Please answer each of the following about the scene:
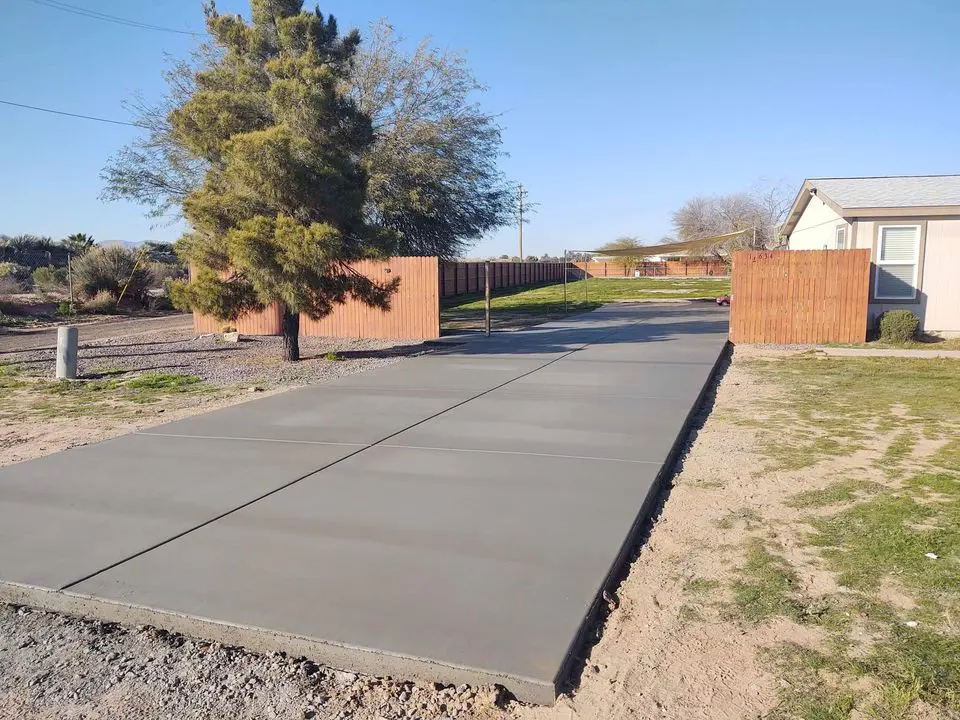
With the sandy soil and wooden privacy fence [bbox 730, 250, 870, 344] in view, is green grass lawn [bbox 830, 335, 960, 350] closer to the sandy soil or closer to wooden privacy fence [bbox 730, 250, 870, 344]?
wooden privacy fence [bbox 730, 250, 870, 344]

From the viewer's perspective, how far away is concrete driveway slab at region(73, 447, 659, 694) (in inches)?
153

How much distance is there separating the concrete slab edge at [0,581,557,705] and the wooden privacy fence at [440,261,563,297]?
23068 millimetres

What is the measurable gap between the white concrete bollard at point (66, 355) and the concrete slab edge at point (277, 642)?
9158mm

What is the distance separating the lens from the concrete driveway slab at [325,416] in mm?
8359

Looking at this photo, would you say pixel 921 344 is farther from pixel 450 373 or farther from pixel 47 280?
pixel 47 280

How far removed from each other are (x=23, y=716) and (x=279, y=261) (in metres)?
10.8

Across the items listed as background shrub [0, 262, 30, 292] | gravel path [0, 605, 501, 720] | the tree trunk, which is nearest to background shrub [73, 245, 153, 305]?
background shrub [0, 262, 30, 292]

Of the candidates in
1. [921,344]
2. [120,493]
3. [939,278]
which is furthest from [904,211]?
[120,493]

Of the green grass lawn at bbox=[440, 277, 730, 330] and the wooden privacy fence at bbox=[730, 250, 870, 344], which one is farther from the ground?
the wooden privacy fence at bbox=[730, 250, 870, 344]

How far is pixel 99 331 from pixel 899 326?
20568mm

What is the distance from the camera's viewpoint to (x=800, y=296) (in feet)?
58.7

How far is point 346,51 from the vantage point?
16641 millimetres

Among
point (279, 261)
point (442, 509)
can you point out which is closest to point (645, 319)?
point (279, 261)

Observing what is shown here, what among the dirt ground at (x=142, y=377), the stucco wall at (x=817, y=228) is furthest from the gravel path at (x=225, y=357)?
the stucco wall at (x=817, y=228)
